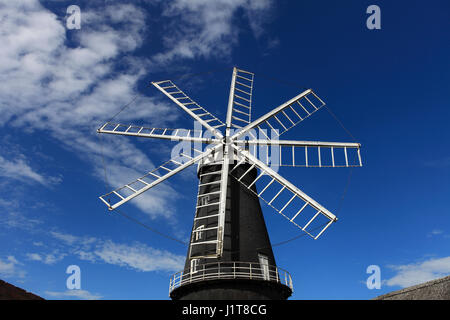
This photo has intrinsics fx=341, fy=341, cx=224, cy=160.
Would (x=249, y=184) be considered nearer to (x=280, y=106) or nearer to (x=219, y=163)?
(x=219, y=163)

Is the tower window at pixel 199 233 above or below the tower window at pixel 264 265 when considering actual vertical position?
above

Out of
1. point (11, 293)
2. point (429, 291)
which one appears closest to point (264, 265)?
point (429, 291)

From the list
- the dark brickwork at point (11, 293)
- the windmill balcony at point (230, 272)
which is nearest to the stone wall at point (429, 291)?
the windmill balcony at point (230, 272)

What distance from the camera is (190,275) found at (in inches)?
576

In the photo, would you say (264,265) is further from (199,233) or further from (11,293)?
(11,293)

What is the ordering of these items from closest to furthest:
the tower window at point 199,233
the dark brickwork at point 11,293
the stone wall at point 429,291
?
the dark brickwork at point 11,293, the stone wall at point 429,291, the tower window at point 199,233

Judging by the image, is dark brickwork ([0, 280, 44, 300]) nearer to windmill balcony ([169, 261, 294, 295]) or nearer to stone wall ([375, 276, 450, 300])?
windmill balcony ([169, 261, 294, 295])

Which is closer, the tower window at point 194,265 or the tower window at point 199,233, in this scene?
the tower window at point 194,265

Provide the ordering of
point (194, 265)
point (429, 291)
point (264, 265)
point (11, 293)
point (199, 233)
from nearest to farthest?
point (11, 293) → point (264, 265) → point (194, 265) → point (429, 291) → point (199, 233)

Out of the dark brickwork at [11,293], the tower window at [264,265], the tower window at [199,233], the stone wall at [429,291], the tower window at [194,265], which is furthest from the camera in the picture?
the tower window at [199,233]

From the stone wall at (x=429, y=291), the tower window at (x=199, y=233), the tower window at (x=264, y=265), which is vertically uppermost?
the tower window at (x=199, y=233)

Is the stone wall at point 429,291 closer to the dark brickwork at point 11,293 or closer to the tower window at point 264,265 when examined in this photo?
the tower window at point 264,265

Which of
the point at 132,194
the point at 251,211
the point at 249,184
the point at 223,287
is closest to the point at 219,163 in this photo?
the point at 249,184

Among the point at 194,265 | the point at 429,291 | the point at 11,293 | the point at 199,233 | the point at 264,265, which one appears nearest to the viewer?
the point at 11,293
